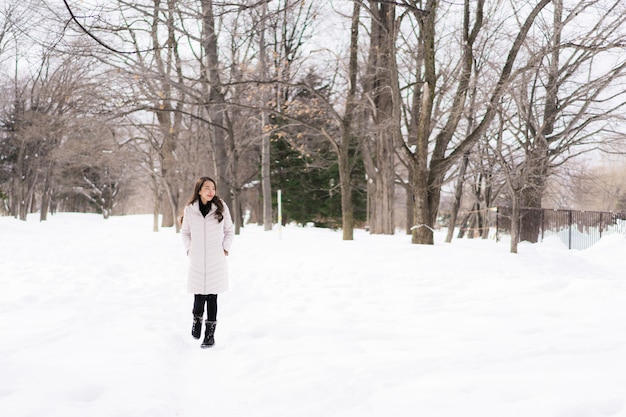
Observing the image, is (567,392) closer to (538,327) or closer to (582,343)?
(582,343)

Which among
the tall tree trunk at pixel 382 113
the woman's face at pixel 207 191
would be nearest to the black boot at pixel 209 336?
the woman's face at pixel 207 191

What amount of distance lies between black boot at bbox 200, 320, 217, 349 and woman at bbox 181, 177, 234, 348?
4 cm

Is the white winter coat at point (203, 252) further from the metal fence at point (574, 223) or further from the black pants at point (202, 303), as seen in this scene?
the metal fence at point (574, 223)

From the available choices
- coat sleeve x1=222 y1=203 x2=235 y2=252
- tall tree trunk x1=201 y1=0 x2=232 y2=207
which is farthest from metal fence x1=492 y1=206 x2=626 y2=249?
coat sleeve x1=222 y1=203 x2=235 y2=252

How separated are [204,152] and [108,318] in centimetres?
2180

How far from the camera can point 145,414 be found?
11.0 feet

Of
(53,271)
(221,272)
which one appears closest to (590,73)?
(221,272)

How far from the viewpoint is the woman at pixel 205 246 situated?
5.47m

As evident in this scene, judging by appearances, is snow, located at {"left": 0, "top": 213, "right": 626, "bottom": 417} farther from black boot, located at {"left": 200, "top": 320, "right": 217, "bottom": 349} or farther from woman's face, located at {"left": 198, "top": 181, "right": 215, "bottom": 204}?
woman's face, located at {"left": 198, "top": 181, "right": 215, "bottom": 204}

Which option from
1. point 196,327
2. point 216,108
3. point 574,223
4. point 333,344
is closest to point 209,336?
point 196,327

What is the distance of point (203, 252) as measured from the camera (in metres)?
5.52

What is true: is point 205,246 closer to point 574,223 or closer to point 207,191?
point 207,191

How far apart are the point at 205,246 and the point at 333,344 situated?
72.8 inches

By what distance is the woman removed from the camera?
5.47 metres
